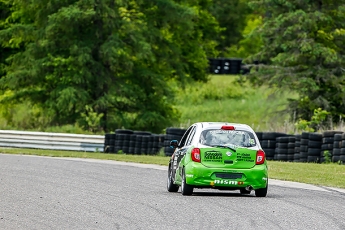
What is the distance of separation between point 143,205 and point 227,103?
46807mm

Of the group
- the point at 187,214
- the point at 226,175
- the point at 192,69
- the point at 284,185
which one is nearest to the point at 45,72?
the point at 192,69

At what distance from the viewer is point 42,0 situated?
44062 millimetres

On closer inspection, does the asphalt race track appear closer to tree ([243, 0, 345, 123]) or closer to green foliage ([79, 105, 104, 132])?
green foliage ([79, 105, 104, 132])

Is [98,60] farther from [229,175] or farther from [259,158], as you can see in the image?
[229,175]

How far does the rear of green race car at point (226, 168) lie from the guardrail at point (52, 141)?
20165 millimetres

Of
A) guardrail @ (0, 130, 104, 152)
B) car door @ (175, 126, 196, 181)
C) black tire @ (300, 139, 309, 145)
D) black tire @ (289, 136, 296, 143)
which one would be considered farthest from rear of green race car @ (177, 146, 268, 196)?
guardrail @ (0, 130, 104, 152)

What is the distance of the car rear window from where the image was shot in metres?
16.9

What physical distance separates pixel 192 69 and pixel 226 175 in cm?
3600

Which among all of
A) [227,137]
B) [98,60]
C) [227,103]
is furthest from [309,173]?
[227,103]

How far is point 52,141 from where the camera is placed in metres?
37.7

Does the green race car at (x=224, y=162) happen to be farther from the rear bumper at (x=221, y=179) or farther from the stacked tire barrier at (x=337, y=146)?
the stacked tire barrier at (x=337, y=146)

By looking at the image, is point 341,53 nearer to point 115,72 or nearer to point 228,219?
point 115,72

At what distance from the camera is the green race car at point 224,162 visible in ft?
54.2

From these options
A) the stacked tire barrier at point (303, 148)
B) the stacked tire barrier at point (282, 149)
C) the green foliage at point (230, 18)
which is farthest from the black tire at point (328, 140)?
the green foliage at point (230, 18)
